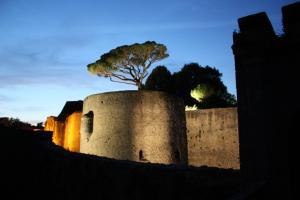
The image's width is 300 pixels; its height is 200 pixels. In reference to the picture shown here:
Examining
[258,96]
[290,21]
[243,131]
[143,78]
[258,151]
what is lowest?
[258,151]

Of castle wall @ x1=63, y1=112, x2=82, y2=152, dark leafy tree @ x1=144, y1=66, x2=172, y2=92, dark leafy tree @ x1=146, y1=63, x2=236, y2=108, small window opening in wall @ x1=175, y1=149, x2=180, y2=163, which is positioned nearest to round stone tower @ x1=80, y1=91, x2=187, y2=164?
small window opening in wall @ x1=175, y1=149, x2=180, y2=163

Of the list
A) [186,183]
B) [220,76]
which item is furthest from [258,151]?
[220,76]

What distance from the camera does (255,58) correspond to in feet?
13.4

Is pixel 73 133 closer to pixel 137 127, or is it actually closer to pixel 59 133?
pixel 59 133

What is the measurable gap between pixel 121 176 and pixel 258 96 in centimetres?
221

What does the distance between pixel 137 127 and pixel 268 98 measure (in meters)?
10.1

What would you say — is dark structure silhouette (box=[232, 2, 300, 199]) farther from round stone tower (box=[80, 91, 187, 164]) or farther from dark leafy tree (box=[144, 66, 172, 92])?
dark leafy tree (box=[144, 66, 172, 92])

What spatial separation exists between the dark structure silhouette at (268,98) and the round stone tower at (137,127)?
972 centimetres

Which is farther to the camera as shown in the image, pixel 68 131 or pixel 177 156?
pixel 68 131

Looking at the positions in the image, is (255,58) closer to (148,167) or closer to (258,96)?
(258,96)

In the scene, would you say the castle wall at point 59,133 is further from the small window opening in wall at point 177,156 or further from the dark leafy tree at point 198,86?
the small window opening in wall at point 177,156

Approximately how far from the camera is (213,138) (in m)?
15.2

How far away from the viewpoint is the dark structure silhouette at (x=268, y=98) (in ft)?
11.9

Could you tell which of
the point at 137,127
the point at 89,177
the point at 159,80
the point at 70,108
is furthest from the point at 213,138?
the point at 70,108
